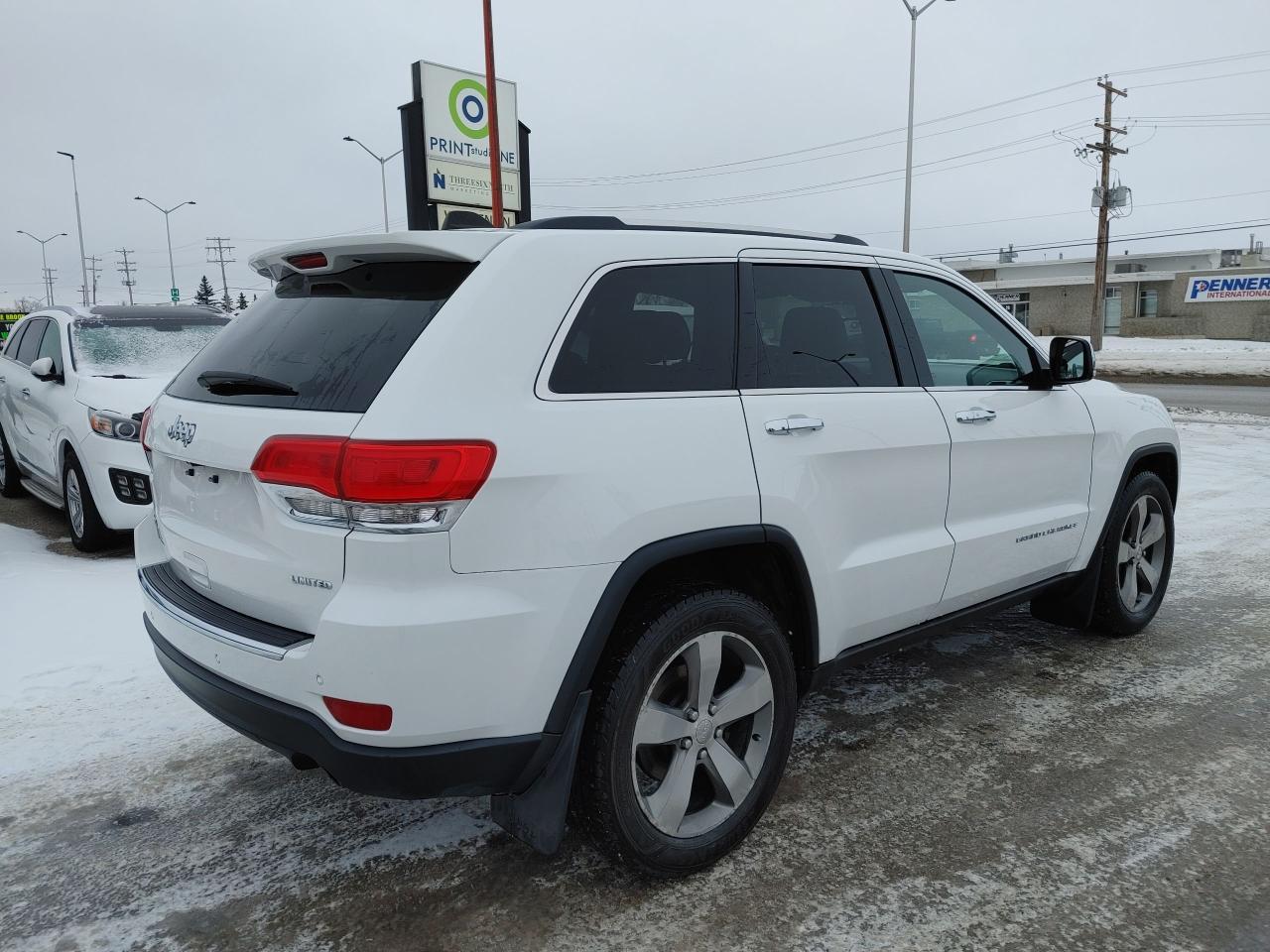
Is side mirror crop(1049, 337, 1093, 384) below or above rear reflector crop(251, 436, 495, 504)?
above

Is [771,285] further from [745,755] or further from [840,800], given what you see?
[840,800]

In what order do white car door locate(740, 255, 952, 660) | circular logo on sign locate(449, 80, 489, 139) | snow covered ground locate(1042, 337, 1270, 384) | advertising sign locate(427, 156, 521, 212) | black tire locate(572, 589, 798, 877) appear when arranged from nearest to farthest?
black tire locate(572, 589, 798, 877) < white car door locate(740, 255, 952, 660) < advertising sign locate(427, 156, 521, 212) < circular logo on sign locate(449, 80, 489, 139) < snow covered ground locate(1042, 337, 1270, 384)

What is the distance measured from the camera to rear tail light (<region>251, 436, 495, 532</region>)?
212 cm

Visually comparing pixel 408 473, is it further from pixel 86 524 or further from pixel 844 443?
pixel 86 524

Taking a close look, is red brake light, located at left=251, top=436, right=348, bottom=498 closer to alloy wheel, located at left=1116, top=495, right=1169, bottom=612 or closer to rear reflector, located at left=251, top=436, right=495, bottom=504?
rear reflector, located at left=251, top=436, right=495, bottom=504

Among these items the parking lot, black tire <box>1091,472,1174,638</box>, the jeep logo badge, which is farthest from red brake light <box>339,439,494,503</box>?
black tire <box>1091,472,1174,638</box>

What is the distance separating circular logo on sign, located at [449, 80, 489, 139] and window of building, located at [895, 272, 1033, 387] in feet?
56.0

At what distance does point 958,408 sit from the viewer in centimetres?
346

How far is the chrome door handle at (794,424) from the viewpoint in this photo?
9.08 feet

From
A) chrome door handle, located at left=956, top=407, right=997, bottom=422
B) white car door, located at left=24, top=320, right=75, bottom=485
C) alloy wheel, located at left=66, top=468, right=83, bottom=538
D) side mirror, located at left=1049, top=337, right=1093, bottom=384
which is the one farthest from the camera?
white car door, located at left=24, top=320, right=75, bottom=485

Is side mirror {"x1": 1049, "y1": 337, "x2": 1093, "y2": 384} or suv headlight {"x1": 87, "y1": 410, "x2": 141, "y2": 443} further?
suv headlight {"x1": 87, "y1": 410, "x2": 141, "y2": 443}

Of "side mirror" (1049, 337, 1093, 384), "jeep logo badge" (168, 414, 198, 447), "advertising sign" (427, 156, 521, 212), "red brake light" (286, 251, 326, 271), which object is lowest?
"jeep logo badge" (168, 414, 198, 447)

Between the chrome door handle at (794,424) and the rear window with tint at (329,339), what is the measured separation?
976mm

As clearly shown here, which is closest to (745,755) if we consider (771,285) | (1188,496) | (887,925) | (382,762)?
(887,925)
